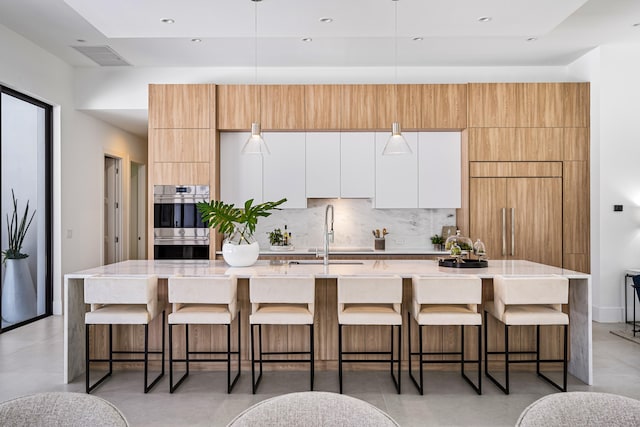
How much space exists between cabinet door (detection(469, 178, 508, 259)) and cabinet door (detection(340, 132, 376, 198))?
48.6 inches

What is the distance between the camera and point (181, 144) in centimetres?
563

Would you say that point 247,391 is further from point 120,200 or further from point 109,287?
point 120,200

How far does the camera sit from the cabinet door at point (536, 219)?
5.61 metres

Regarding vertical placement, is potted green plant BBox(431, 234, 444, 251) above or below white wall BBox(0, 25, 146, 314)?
below

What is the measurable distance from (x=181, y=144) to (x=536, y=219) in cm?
437

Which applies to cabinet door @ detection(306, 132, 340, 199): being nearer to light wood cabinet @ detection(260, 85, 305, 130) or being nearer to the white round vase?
light wood cabinet @ detection(260, 85, 305, 130)

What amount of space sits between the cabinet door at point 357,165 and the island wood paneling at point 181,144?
1.66 metres

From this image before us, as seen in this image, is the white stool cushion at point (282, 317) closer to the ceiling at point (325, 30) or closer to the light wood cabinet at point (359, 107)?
the ceiling at point (325, 30)

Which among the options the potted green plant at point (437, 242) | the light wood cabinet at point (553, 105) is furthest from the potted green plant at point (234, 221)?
the light wood cabinet at point (553, 105)

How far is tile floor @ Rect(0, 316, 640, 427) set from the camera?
288cm

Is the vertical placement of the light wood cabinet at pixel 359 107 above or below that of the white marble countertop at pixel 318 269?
above

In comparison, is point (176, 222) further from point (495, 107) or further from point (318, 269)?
point (495, 107)

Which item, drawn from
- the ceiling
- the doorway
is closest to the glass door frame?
the ceiling

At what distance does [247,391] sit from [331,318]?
2.72 feet
